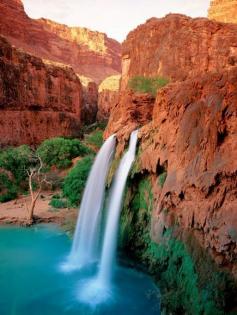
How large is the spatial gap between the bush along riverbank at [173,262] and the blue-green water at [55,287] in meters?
0.78

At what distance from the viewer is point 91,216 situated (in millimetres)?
15750

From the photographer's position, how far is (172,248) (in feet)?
33.0

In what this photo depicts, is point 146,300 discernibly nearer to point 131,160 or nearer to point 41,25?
point 131,160

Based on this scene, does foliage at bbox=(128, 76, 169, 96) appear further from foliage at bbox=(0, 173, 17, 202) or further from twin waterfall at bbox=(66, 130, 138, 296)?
foliage at bbox=(0, 173, 17, 202)

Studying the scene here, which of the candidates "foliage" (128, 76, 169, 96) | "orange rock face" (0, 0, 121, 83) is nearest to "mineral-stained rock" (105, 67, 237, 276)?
"foliage" (128, 76, 169, 96)

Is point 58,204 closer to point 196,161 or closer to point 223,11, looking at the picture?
point 196,161

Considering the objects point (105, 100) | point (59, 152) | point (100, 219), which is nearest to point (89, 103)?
point (105, 100)

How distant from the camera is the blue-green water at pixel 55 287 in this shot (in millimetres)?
10352

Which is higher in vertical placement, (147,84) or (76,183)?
(147,84)

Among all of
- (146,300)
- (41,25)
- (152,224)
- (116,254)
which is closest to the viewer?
(146,300)

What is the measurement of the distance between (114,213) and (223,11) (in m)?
44.6

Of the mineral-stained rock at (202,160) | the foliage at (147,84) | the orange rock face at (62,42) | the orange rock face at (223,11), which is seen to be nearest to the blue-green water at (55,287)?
the mineral-stained rock at (202,160)

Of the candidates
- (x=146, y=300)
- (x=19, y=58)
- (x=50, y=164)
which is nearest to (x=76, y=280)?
(x=146, y=300)

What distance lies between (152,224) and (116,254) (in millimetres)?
2666
